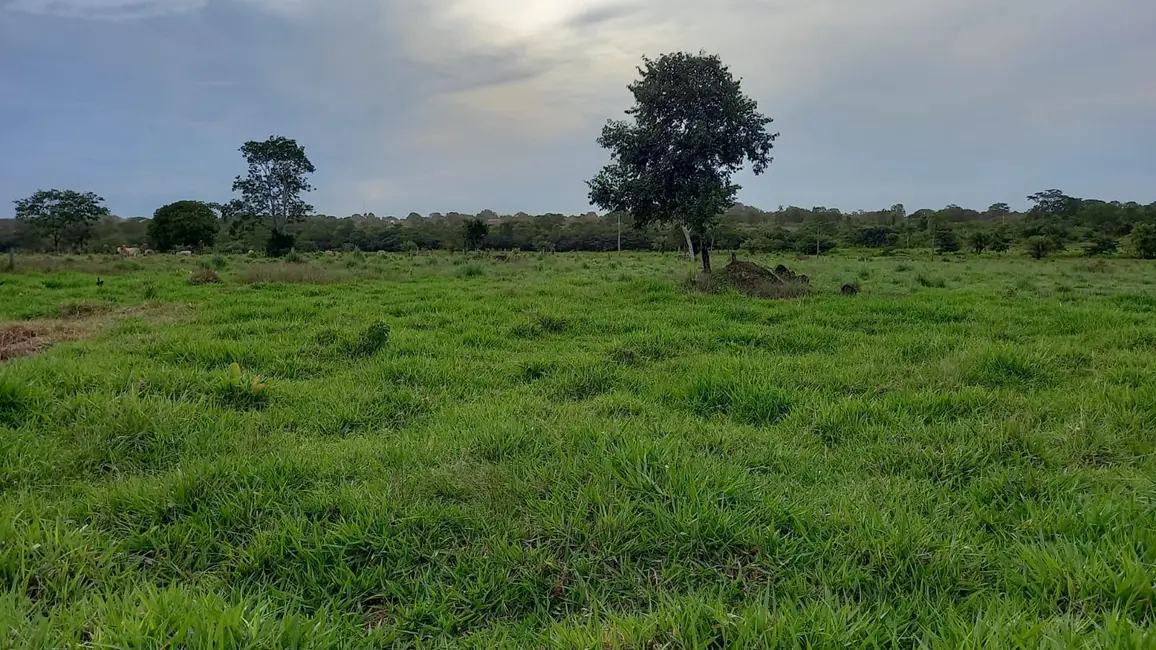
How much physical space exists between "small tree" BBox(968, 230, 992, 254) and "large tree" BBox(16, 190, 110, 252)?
84157mm

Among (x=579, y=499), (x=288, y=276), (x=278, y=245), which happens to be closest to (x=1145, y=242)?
(x=288, y=276)

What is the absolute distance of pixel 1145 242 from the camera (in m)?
40.0

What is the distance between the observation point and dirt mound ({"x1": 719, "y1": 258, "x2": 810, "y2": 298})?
40.1ft

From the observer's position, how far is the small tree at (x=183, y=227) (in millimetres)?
51719

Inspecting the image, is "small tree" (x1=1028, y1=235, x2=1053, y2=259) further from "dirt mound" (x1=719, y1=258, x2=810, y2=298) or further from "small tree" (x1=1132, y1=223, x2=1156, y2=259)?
"dirt mound" (x1=719, y1=258, x2=810, y2=298)

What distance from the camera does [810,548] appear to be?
2.62 metres

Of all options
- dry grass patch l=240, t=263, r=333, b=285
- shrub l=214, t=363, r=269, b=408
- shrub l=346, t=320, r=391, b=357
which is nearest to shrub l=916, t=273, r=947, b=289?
shrub l=346, t=320, r=391, b=357

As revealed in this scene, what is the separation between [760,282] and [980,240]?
1976 inches

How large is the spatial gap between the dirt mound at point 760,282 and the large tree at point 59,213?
2664 inches

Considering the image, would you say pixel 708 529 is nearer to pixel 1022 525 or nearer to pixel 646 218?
pixel 1022 525

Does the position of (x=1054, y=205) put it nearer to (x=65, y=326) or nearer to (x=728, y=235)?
(x=728, y=235)

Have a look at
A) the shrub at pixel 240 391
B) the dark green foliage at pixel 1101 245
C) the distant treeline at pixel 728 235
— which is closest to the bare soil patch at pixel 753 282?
the shrub at pixel 240 391

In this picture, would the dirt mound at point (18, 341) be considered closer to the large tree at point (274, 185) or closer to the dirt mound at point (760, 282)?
the dirt mound at point (760, 282)

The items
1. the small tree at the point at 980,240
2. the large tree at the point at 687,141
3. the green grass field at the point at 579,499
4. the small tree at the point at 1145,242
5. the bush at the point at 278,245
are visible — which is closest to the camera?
the green grass field at the point at 579,499
